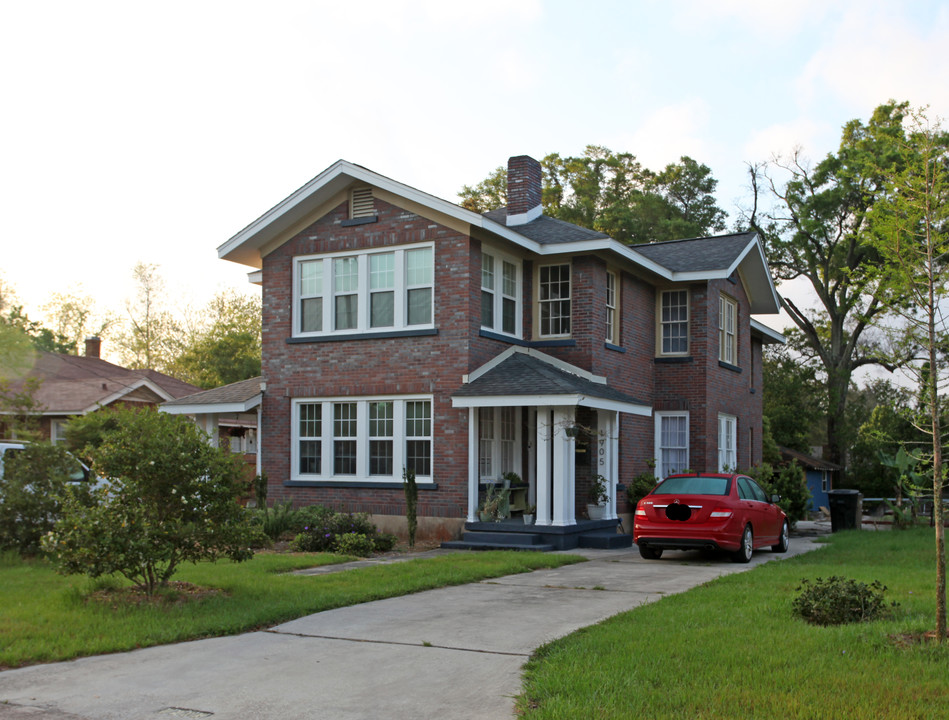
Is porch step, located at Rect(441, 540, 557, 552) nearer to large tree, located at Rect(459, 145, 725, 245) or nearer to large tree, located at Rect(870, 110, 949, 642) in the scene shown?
large tree, located at Rect(870, 110, 949, 642)

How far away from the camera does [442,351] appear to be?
18.4 meters

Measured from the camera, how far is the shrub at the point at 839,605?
888 centimetres

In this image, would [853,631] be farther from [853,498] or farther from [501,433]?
[853,498]

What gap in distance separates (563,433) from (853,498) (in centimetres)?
1087

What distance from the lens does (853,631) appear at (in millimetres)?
8180

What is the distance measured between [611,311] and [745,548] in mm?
7253

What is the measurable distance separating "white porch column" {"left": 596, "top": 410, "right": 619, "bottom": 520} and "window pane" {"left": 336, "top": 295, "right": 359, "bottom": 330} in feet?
17.8

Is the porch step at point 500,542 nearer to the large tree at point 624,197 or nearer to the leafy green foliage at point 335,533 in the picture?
the leafy green foliage at point 335,533

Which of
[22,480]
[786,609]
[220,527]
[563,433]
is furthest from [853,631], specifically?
[22,480]

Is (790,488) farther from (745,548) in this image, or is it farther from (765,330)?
(745,548)

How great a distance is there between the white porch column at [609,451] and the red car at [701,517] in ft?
10.6

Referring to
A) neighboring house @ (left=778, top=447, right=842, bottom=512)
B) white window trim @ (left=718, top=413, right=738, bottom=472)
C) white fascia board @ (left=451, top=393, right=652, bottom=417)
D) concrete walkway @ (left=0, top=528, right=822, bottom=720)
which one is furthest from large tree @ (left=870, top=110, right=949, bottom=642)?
neighboring house @ (left=778, top=447, right=842, bottom=512)

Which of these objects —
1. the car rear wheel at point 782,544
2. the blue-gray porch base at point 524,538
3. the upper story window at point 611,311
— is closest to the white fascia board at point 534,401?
the blue-gray porch base at point 524,538

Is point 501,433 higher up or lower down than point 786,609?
higher up
